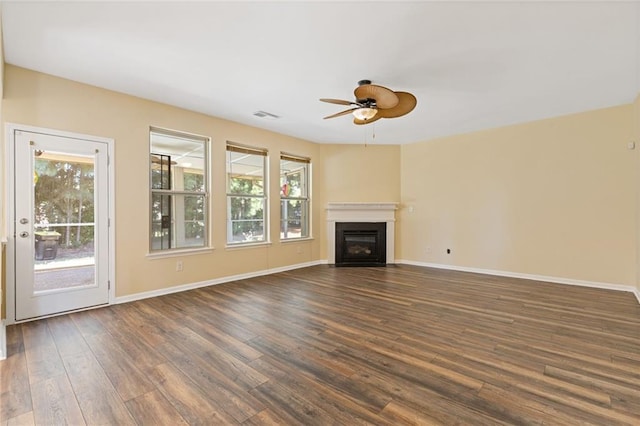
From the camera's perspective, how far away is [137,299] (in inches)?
151

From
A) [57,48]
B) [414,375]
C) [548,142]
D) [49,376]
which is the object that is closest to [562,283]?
[548,142]

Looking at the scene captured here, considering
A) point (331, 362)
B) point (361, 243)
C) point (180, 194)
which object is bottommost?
point (331, 362)

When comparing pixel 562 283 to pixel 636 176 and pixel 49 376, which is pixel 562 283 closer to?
pixel 636 176

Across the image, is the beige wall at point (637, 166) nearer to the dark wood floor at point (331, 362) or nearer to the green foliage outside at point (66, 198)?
the dark wood floor at point (331, 362)

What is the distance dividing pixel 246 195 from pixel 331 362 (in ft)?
12.0

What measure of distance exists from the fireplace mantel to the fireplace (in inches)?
3.5

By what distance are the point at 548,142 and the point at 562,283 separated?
2304 mm

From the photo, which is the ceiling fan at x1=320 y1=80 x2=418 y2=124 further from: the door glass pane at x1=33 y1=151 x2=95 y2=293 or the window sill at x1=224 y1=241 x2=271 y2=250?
the door glass pane at x1=33 y1=151 x2=95 y2=293

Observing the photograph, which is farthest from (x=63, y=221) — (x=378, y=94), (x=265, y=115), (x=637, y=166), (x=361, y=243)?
(x=637, y=166)

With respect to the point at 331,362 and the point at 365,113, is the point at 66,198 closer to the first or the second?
the point at 331,362

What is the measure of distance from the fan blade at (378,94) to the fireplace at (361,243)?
139 inches

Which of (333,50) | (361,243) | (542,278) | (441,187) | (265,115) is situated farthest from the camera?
(361,243)

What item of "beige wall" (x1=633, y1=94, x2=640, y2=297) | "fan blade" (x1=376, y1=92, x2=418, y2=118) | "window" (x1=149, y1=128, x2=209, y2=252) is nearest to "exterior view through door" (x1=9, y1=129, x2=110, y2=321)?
"window" (x1=149, y1=128, x2=209, y2=252)

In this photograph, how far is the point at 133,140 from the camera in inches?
152
